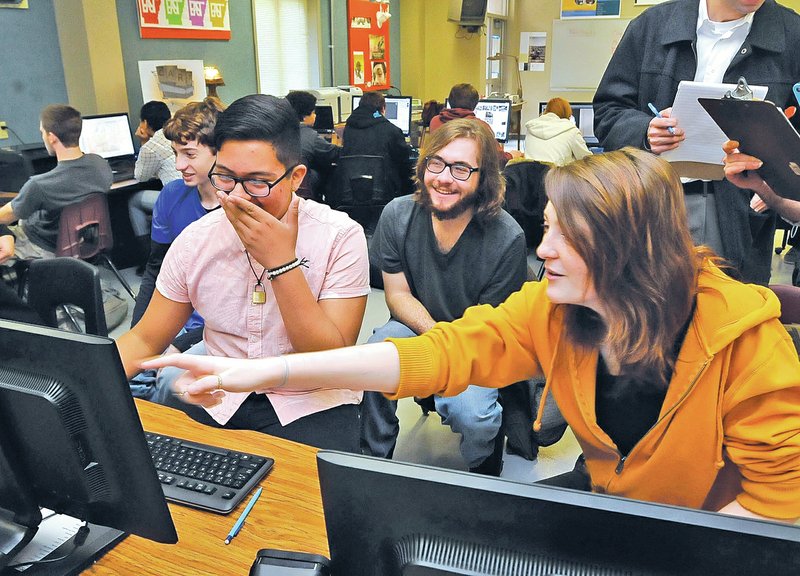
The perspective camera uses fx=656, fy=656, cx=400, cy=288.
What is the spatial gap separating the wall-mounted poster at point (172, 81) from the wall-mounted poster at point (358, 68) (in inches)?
98.9

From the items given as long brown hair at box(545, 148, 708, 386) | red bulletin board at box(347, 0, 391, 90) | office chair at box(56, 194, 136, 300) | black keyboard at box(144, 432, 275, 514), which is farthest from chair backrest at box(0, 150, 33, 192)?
red bulletin board at box(347, 0, 391, 90)

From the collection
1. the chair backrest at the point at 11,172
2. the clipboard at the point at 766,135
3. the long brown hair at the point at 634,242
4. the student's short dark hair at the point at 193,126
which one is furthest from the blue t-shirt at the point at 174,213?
the chair backrest at the point at 11,172

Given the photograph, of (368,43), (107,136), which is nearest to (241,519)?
(107,136)

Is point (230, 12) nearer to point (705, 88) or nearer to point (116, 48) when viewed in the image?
point (116, 48)

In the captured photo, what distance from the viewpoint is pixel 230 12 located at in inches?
238

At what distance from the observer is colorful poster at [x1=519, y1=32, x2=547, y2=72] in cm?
1044

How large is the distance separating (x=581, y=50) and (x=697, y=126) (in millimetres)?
9186

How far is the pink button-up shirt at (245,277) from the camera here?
160 cm

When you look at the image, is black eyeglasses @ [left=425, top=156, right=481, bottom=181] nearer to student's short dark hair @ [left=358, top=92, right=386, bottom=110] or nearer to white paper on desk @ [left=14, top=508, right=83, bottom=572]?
white paper on desk @ [left=14, top=508, right=83, bottom=572]

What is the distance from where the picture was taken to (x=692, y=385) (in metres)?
1.08

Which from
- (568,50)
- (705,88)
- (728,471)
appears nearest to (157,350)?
(728,471)

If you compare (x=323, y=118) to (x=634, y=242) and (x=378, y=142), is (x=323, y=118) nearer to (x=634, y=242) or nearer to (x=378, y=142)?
(x=378, y=142)

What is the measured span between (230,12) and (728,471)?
6040 millimetres

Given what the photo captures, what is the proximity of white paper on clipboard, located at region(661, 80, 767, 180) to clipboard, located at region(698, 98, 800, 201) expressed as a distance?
0.09 meters
